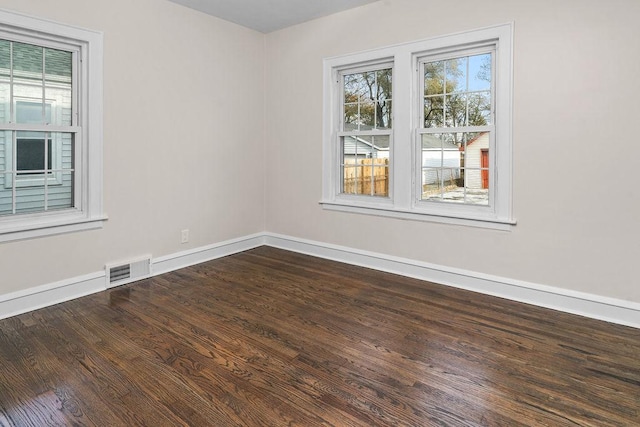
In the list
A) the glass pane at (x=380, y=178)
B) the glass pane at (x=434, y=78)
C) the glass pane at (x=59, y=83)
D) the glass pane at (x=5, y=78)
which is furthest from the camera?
the glass pane at (x=380, y=178)

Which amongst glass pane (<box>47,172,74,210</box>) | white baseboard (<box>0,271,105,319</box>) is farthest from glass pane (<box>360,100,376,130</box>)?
white baseboard (<box>0,271,105,319</box>)

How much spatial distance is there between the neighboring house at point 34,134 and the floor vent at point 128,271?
0.66 m

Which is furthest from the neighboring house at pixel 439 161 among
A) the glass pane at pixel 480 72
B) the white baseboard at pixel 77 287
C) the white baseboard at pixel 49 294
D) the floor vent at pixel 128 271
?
the white baseboard at pixel 49 294

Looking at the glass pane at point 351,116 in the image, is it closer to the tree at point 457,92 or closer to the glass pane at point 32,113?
the tree at point 457,92

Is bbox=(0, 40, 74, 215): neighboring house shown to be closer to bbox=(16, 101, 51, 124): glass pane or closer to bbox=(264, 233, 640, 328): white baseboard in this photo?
bbox=(16, 101, 51, 124): glass pane

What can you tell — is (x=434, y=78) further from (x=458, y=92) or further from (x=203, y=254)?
(x=203, y=254)

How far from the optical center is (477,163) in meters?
3.50

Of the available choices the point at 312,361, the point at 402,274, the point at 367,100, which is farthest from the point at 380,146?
the point at 312,361

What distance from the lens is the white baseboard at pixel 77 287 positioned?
293 centimetres

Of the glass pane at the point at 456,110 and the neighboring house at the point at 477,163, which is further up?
the glass pane at the point at 456,110

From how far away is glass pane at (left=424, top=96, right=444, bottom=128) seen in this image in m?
3.68

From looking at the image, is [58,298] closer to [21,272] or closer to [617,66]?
[21,272]

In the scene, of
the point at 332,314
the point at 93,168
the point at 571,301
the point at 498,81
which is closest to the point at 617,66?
the point at 498,81

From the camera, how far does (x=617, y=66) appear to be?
9.07 feet
